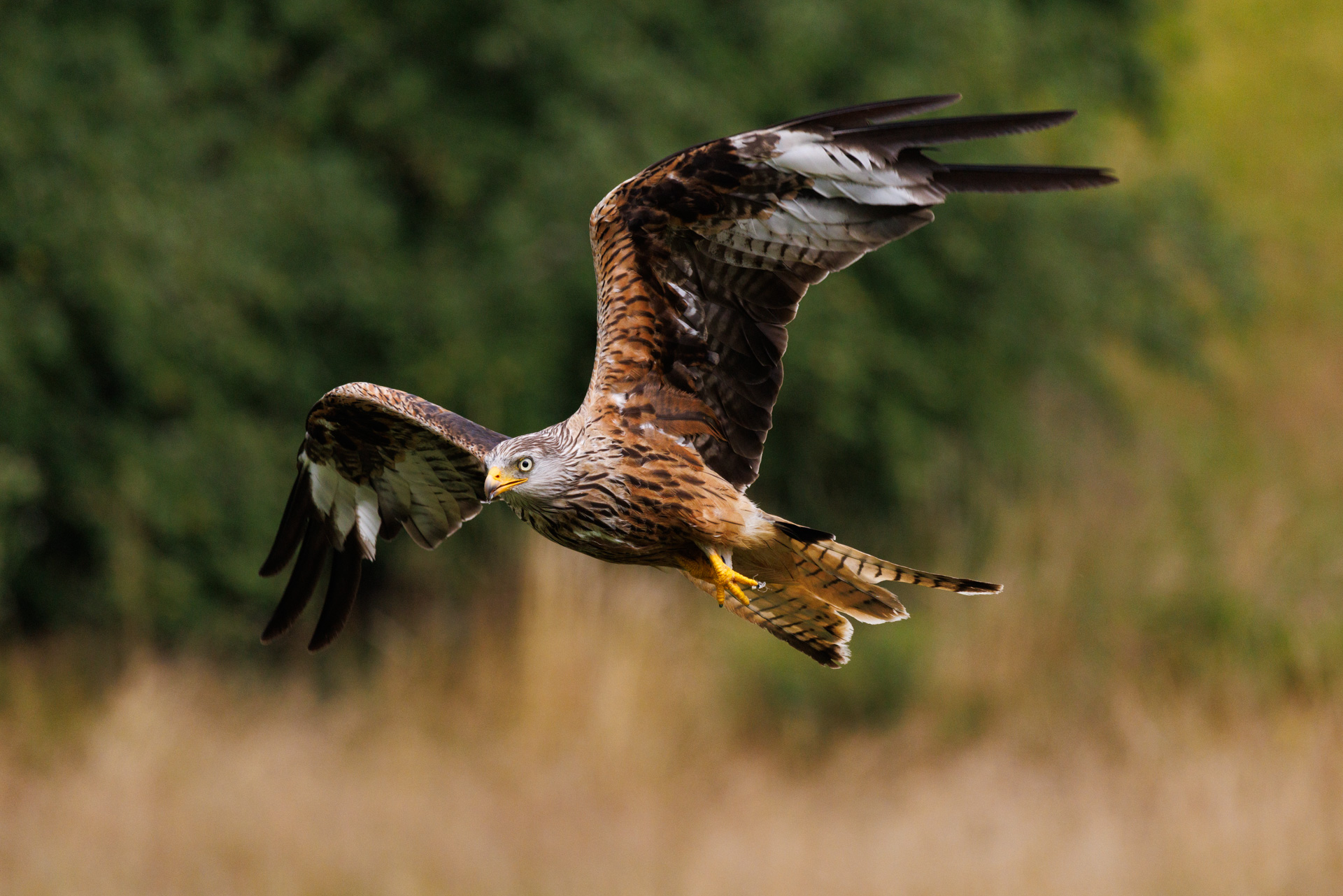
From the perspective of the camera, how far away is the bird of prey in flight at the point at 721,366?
460 cm

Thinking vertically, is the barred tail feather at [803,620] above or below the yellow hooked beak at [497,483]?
below

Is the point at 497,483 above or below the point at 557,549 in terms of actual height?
below

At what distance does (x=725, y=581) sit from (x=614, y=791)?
6.54 metres

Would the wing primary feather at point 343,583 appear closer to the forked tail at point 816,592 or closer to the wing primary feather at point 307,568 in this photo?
the wing primary feather at point 307,568

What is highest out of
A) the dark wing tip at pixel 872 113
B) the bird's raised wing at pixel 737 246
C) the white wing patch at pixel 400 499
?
the dark wing tip at pixel 872 113

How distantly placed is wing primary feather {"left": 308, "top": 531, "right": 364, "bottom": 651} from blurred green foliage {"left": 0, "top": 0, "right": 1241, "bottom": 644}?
17.5ft

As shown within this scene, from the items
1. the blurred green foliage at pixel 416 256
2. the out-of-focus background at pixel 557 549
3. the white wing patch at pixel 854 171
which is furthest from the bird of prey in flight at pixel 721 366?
the blurred green foliage at pixel 416 256

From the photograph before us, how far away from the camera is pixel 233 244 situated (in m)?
12.2

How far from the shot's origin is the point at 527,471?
4.59 m

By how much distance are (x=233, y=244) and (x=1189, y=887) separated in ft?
26.3

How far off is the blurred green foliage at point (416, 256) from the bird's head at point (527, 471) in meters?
7.18

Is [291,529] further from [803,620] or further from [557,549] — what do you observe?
[557,549]

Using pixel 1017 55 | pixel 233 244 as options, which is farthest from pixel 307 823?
pixel 1017 55

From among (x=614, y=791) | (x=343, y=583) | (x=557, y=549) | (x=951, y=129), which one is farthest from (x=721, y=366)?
(x=557, y=549)
